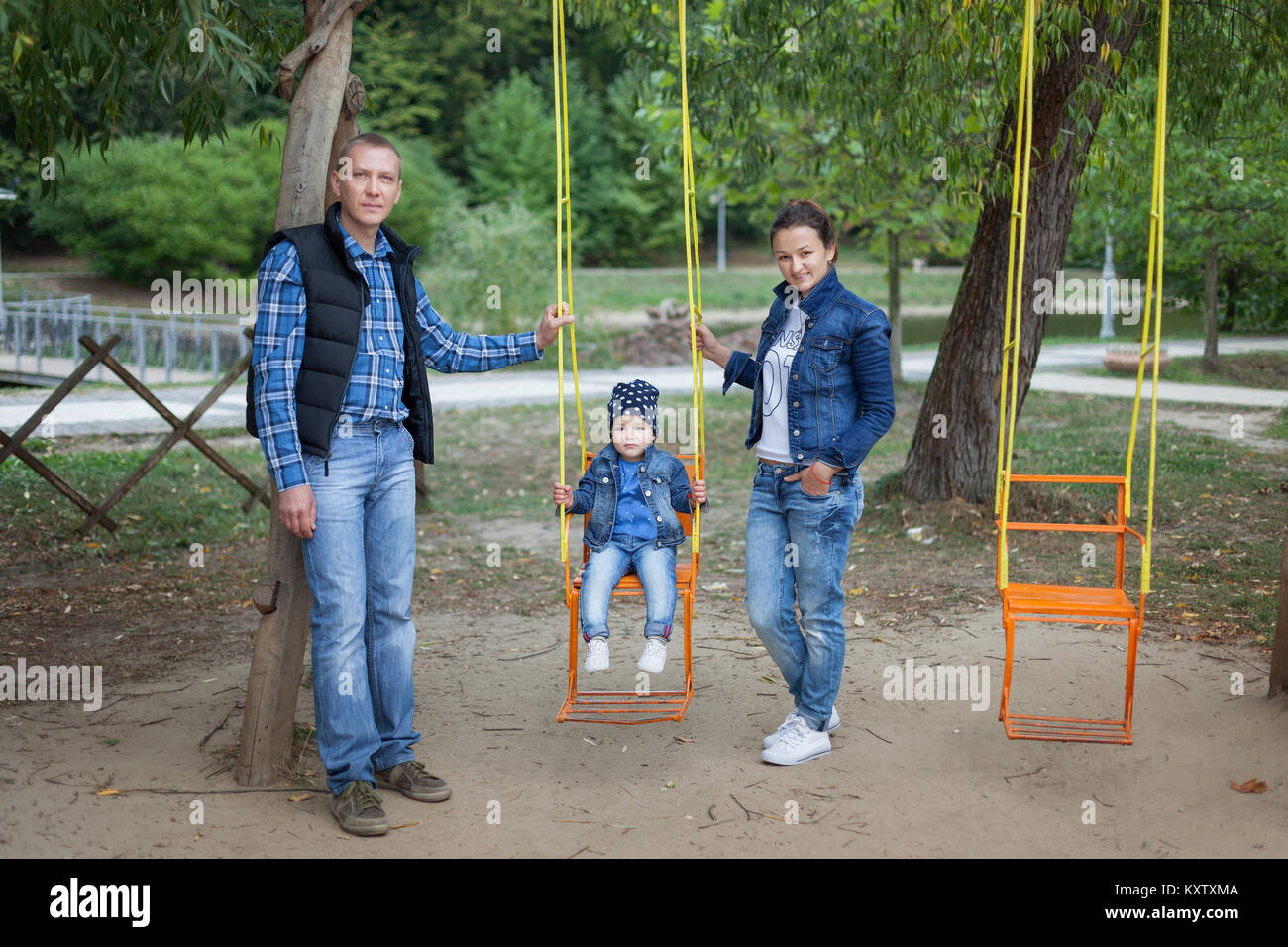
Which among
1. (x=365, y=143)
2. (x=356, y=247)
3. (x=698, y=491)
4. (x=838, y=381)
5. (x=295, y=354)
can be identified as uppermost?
(x=365, y=143)

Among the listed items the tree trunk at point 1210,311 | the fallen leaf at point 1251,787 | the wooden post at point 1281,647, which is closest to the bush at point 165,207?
the tree trunk at point 1210,311

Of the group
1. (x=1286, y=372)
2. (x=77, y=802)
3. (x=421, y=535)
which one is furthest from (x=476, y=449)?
(x=1286, y=372)

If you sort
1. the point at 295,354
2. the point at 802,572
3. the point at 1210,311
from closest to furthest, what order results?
the point at 295,354 < the point at 802,572 < the point at 1210,311

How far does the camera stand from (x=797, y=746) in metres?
4.46

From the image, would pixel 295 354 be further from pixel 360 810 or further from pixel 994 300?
pixel 994 300

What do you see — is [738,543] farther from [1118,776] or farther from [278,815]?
[278,815]

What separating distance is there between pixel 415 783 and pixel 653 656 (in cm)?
96

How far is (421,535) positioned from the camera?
8945 mm

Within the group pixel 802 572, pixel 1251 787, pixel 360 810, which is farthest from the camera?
pixel 802 572

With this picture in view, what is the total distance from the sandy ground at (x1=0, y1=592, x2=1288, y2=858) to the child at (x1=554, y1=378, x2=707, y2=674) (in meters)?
0.53

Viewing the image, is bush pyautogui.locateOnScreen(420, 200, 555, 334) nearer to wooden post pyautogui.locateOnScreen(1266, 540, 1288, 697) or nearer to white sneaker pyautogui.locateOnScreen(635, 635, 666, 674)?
white sneaker pyautogui.locateOnScreen(635, 635, 666, 674)

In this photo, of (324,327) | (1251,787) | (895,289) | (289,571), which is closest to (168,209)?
(895,289)

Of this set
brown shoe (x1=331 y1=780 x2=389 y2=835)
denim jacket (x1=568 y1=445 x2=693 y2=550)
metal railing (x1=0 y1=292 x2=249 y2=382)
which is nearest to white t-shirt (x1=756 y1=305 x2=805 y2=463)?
denim jacket (x1=568 y1=445 x2=693 y2=550)

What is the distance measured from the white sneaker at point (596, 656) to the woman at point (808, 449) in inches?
22.2
